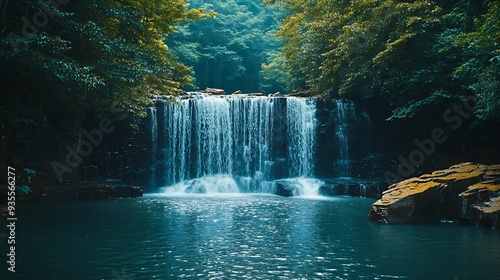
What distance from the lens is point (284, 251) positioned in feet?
28.3

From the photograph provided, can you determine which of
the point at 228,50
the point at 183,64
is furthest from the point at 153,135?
the point at 228,50

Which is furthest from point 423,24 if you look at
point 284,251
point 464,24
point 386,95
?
point 284,251

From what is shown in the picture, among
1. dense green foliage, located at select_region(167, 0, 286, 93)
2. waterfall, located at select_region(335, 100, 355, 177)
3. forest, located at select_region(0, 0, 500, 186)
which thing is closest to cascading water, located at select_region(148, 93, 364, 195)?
waterfall, located at select_region(335, 100, 355, 177)

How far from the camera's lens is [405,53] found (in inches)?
763

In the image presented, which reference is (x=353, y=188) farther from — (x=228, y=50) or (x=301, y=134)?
(x=228, y=50)

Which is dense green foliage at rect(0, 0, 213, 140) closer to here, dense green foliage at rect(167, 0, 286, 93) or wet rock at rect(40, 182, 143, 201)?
wet rock at rect(40, 182, 143, 201)

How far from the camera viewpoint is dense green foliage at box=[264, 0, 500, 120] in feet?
56.4

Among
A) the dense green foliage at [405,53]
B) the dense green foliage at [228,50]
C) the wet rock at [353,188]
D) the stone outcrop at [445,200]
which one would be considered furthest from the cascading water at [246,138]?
the dense green foliage at [228,50]

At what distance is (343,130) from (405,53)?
542 cm

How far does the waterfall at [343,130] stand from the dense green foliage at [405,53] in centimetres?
82

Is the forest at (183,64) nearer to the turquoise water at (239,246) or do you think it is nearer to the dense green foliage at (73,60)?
the dense green foliage at (73,60)

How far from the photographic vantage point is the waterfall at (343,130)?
23.0m

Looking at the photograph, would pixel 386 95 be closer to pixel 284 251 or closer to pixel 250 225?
pixel 250 225

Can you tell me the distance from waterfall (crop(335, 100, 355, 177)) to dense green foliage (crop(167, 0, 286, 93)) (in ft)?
64.0
